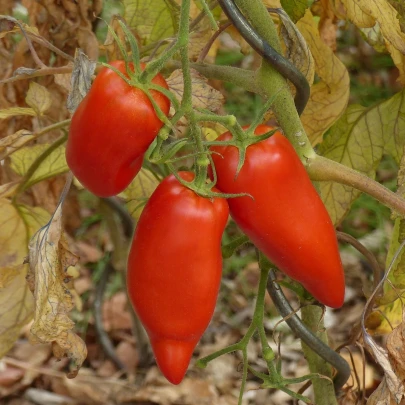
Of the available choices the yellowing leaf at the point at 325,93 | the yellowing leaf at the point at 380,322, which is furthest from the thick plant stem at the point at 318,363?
the yellowing leaf at the point at 325,93

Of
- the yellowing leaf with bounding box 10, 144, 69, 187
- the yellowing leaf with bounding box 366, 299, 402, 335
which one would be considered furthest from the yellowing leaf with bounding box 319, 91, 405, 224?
the yellowing leaf with bounding box 10, 144, 69, 187

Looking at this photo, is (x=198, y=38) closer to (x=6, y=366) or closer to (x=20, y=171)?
(x=20, y=171)

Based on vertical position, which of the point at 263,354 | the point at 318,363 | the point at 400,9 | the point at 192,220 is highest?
the point at 400,9

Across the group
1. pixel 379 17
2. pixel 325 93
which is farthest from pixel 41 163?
pixel 379 17

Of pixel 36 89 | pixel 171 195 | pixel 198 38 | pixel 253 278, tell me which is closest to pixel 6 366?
pixel 253 278

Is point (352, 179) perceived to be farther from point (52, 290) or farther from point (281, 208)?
point (52, 290)

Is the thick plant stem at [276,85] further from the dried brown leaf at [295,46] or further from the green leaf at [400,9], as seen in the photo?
the green leaf at [400,9]
